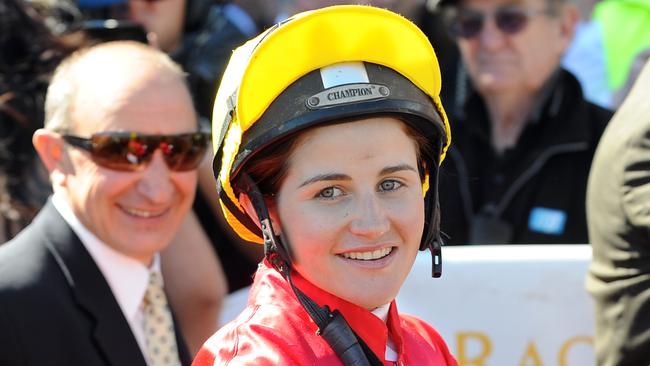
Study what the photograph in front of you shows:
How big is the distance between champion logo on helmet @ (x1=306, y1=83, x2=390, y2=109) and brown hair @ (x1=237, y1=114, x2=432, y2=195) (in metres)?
0.05

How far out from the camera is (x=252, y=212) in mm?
2520

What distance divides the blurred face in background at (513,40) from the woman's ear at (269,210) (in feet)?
9.97

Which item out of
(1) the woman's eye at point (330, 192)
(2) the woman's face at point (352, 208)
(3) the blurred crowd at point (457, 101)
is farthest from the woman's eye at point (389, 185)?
(3) the blurred crowd at point (457, 101)

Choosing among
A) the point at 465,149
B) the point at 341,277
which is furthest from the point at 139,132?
the point at 465,149

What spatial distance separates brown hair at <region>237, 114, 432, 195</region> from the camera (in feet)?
7.86

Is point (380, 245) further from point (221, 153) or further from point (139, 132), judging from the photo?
point (139, 132)

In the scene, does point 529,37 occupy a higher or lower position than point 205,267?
higher

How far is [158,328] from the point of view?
12.5ft

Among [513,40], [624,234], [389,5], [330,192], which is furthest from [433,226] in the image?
[389,5]

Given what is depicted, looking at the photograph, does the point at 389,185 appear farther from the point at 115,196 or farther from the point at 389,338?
the point at 115,196

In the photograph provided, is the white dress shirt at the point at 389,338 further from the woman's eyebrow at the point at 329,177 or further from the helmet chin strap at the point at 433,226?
the woman's eyebrow at the point at 329,177

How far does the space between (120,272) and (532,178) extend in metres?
2.11

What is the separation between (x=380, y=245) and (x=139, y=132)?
62.4 inches

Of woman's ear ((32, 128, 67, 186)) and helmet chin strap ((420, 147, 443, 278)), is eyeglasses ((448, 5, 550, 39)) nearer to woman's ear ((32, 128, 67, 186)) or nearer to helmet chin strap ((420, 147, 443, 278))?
woman's ear ((32, 128, 67, 186))
